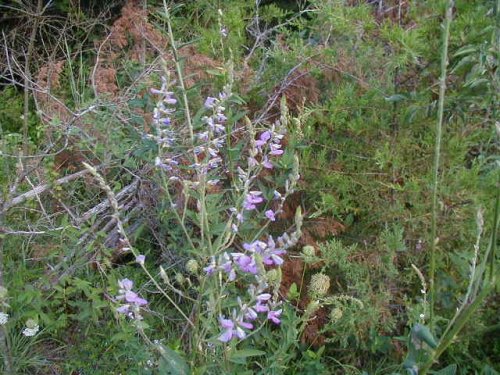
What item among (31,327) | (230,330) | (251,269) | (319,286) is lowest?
(31,327)

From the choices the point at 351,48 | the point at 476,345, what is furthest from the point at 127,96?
the point at 476,345

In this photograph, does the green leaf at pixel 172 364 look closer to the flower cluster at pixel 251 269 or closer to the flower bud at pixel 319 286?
the flower cluster at pixel 251 269

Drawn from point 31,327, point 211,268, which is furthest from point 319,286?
point 31,327

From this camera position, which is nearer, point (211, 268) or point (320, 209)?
point (211, 268)

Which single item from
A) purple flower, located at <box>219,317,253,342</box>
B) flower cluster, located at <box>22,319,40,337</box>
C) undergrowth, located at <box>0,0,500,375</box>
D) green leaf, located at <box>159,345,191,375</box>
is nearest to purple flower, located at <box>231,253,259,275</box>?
purple flower, located at <box>219,317,253,342</box>

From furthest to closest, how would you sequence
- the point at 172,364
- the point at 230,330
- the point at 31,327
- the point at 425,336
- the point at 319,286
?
the point at 31,327 < the point at 319,286 < the point at 172,364 < the point at 230,330 < the point at 425,336

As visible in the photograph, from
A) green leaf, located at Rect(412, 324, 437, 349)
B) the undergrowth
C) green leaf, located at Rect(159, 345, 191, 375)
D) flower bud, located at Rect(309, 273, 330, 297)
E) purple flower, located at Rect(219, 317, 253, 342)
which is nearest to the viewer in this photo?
green leaf, located at Rect(412, 324, 437, 349)

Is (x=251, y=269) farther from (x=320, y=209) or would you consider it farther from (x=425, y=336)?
(x=320, y=209)

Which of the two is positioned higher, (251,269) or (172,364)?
(251,269)

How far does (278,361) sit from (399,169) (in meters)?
0.98

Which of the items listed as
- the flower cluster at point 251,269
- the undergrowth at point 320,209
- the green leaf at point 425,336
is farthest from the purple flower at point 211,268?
the green leaf at point 425,336

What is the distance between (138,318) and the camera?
5.55 ft

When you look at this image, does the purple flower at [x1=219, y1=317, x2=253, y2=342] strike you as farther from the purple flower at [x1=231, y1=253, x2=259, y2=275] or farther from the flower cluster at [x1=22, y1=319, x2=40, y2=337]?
the flower cluster at [x1=22, y1=319, x2=40, y2=337]

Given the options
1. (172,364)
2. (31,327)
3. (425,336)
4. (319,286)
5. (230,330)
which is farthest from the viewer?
(31,327)
